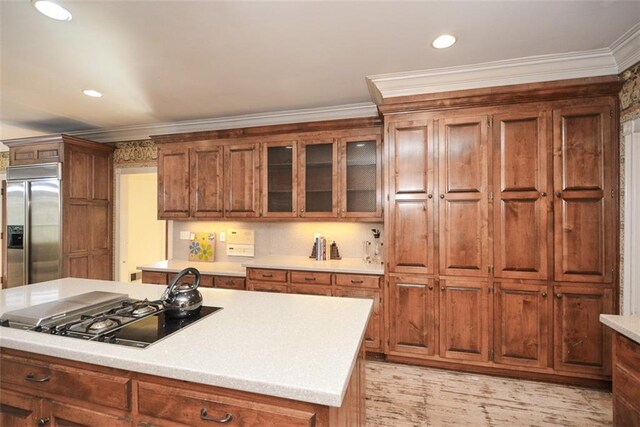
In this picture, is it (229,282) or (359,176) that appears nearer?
(359,176)

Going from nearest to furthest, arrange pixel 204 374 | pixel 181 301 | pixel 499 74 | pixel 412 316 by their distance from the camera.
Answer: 1. pixel 204 374
2. pixel 181 301
3. pixel 499 74
4. pixel 412 316

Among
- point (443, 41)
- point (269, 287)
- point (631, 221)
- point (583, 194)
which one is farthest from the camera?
point (269, 287)

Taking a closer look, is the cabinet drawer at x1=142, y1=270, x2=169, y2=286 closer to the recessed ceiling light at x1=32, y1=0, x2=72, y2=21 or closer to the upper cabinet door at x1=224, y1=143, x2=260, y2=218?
the upper cabinet door at x1=224, y1=143, x2=260, y2=218

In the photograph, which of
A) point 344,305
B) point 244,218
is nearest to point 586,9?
point 344,305

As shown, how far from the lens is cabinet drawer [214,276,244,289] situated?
3387 mm

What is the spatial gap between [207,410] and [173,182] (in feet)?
11.3

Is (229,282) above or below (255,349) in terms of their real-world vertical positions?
below

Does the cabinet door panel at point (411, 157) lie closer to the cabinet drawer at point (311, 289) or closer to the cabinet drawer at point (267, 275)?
the cabinet drawer at point (311, 289)

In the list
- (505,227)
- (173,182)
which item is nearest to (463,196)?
(505,227)

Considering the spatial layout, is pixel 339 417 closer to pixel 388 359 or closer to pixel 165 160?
pixel 388 359

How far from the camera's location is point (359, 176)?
331 cm

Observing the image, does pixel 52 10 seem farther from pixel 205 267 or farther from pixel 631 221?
pixel 631 221

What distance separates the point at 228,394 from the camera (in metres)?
0.99

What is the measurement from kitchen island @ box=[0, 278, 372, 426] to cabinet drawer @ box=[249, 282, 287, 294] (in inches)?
66.9
